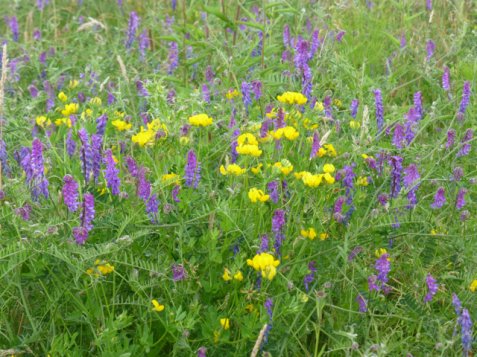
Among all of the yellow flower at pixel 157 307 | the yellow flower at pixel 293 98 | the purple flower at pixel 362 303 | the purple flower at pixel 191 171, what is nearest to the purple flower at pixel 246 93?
the yellow flower at pixel 293 98

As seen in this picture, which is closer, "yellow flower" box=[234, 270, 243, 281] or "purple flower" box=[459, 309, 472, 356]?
"purple flower" box=[459, 309, 472, 356]

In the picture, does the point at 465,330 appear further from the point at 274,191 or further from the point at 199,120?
the point at 199,120

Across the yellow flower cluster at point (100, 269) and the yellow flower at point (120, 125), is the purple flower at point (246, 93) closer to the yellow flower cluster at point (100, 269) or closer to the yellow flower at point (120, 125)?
the yellow flower at point (120, 125)

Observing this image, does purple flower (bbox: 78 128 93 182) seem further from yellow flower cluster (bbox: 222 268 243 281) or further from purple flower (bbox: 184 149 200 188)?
yellow flower cluster (bbox: 222 268 243 281)

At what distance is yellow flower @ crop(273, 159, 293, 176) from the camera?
83.9 inches

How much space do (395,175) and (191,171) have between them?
1.95 feet

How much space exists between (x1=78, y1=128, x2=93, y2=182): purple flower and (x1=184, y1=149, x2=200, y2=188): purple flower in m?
0.27

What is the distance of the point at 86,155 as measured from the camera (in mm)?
2139

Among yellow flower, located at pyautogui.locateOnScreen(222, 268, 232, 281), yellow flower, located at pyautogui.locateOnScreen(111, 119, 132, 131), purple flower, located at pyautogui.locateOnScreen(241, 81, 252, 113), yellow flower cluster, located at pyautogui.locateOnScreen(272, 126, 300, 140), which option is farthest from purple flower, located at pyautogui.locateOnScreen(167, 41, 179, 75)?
yellow flower, located at pyautogui.locateOnScreen(222, 268, 232, 281)

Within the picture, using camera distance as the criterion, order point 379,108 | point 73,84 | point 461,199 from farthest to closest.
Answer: point 73,84 < point 379,108 < point 461,199

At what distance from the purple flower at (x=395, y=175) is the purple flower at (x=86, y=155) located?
856 mm

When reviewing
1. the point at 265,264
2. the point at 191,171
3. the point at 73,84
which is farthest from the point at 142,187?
the point at 73,84

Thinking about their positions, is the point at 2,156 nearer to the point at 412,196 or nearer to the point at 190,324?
the point at 190,324

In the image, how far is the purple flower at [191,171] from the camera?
2152mm
